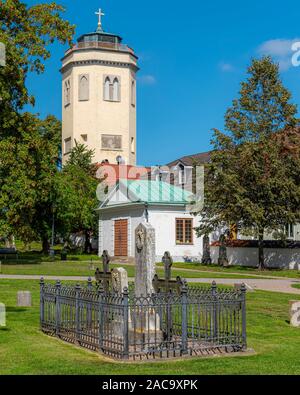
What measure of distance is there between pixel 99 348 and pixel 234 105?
106 ft

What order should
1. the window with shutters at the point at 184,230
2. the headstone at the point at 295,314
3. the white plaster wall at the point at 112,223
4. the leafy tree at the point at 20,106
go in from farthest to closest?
the window with shutters at the point at 184,230
the white plaster wall at the point at 112,223
the leafy tree at the point at 20,106
the headstone at the point at 295,314

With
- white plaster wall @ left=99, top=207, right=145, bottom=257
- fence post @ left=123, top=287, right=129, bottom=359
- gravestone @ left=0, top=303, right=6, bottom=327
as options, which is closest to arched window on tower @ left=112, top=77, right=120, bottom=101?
white plaster wall @ left=99, top=207, right=145, bottom=257

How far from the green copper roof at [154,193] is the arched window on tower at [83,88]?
30143 mm

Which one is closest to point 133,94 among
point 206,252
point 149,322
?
point 206,252

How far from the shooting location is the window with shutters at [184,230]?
155 feet

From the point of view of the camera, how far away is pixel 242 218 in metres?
39.7

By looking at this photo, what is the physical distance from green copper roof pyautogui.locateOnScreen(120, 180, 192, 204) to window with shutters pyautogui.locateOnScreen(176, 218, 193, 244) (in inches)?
57.7

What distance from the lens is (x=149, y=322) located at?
1251cm

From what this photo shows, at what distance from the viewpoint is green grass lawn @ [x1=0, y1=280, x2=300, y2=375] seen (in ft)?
33.4

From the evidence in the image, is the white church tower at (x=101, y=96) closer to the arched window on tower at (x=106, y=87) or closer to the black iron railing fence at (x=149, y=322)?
the arched window on tower at (x=106, y=87)

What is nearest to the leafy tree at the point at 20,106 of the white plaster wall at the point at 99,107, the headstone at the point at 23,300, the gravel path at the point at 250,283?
the gravel path at the point at 250,283

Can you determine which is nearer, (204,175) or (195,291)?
(195,291)
